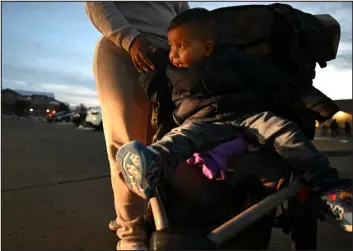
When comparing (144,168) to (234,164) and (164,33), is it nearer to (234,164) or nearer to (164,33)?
(234,164)

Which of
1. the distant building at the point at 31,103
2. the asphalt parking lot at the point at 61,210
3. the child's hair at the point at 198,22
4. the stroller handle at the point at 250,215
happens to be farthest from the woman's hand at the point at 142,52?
the distant building at the point at 31,103

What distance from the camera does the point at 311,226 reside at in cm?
168

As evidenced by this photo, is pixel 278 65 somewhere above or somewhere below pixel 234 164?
above

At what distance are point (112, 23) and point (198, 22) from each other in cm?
70

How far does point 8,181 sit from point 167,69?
4418 millimetres

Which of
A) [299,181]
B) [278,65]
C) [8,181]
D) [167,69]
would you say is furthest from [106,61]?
[8,181]

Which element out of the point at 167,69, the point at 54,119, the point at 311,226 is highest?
the point at 167,69

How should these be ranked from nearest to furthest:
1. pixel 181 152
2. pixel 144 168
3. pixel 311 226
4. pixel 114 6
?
pixel 144 168, pixel 181 152, pixel 311 226, pixel 114 6

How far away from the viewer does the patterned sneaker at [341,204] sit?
1349 mm

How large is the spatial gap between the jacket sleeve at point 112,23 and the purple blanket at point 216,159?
3.07ft

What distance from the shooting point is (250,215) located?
54.7 inches

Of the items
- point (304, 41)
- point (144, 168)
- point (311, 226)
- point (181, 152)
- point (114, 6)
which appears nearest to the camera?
point (144, 168)

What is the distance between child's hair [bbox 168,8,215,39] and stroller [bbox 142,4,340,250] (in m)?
0.08

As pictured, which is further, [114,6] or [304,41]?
[114,6]
